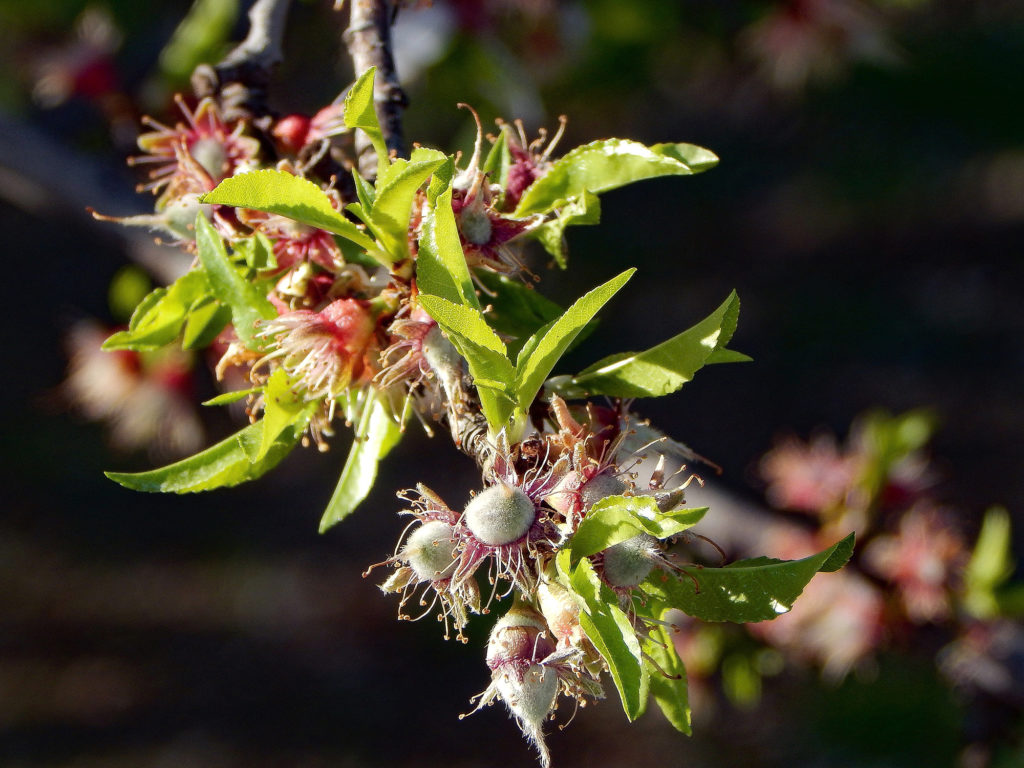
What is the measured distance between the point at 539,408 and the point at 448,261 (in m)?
0.21

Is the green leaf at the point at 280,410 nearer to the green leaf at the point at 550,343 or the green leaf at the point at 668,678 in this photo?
the green leaf at the point at 550,343

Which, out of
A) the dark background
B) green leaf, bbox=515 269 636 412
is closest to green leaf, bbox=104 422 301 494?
green leaf, bbox=515 269 636 412

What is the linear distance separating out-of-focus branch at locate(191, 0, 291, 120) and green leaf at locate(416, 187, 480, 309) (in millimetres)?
490

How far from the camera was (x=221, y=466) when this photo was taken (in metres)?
0.92

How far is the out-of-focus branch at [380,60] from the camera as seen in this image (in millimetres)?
1047

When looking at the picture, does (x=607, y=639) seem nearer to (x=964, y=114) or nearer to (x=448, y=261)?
(x=448, y=261)

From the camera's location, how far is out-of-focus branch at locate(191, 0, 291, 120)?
1201 mm

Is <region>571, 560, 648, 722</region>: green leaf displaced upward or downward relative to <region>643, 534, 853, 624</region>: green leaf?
upward

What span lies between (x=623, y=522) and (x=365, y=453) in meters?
0.35

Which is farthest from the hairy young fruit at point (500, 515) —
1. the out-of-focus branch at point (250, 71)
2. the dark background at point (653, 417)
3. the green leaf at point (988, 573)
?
the dark background at point (653, 417)

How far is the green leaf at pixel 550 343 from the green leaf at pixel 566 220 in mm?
109

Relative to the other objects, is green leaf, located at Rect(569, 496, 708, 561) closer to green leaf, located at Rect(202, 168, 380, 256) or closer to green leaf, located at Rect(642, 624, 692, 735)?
green leaf, located at Rect(642, 624, 692, 735)

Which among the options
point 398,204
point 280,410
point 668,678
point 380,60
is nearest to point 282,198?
point 398,204

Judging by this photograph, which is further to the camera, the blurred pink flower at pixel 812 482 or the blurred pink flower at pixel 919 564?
the blurred pink flower at pixel 812 482
